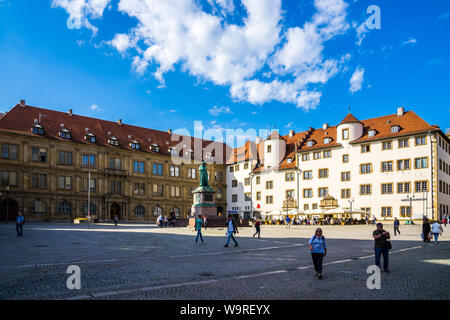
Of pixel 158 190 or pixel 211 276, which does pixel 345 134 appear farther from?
pixel 211 276

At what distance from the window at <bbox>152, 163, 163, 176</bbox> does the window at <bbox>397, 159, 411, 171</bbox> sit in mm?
40125

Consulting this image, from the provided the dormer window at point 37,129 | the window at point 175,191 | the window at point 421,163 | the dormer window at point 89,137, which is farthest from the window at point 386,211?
the dormer window at point 37,129

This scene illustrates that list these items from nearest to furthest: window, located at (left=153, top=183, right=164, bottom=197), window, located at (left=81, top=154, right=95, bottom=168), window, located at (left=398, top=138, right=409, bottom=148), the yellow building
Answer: window, located at (left=398, top=138, right=409, bottom=148), the yellow building, window, located at (left=81, top=154, right=95, bottom=168), window, located at (left=153, top=183, right=164, bottom=197)

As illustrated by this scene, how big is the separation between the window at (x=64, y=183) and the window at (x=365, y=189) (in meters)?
43.8

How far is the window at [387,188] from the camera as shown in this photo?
2048 inches

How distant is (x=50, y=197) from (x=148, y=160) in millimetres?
18119

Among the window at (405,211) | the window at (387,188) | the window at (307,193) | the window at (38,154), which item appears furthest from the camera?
the window at (307,193)

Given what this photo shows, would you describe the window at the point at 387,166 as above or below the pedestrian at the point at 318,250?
above

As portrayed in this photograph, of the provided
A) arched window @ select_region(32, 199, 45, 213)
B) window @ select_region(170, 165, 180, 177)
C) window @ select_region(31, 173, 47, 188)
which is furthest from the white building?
window @ select_region(31, 173, 47, 188)

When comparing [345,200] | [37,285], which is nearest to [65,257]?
[37,285]

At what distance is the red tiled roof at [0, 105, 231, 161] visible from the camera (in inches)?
2188

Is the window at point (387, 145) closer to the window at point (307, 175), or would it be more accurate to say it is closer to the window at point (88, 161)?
the window at point (307, 175)

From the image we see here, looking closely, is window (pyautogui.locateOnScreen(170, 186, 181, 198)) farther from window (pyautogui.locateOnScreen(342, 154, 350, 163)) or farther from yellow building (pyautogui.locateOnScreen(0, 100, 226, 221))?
window (pyautogui.locateOnScreen(342, 154, 350, 163))

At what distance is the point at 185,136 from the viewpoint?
7919cm
